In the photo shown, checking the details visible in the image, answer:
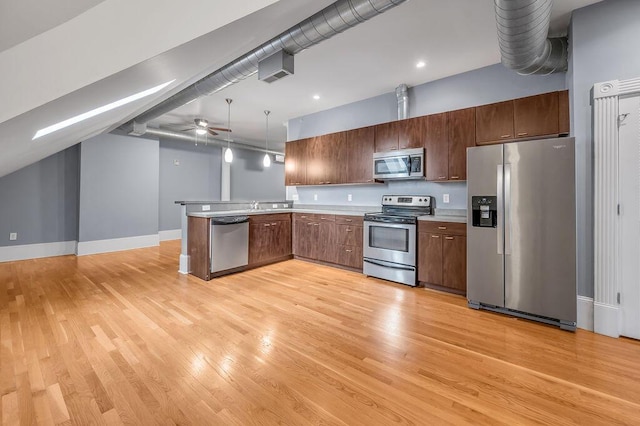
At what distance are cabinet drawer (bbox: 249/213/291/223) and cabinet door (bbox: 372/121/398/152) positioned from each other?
6.88 ft

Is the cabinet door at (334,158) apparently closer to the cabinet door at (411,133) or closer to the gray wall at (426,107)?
the gray wall at (426,107)

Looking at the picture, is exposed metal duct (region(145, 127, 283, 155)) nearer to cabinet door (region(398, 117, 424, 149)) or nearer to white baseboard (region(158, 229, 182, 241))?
white baseboard (region(158, 229, 182, 241))

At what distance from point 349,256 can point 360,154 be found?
1.73 meters

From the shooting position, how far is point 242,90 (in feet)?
14.9

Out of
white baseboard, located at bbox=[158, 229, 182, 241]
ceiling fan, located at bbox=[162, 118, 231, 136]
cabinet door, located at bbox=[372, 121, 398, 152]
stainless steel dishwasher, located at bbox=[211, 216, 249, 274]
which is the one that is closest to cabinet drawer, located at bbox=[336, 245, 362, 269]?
stainless steel dishwasher, located at bbox=[211, 216, 249, 274]

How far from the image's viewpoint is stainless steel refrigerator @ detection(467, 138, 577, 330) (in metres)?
2.55

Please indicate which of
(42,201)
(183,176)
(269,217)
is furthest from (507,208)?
(42,201)

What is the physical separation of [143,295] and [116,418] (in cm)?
218

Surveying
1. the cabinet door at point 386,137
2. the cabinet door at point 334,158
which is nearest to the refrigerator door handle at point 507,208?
the cabinet door at point 386,137

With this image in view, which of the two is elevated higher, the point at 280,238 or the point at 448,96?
the point at 448,96

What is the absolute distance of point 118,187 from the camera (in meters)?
6.13

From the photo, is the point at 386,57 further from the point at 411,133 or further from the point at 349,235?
the point at 349,235

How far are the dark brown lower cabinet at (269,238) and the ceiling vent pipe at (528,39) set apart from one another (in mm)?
3881

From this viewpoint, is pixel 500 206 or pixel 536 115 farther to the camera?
pixel 536 115
